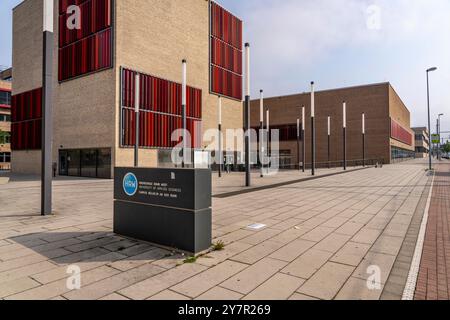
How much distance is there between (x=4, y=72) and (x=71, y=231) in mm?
72286

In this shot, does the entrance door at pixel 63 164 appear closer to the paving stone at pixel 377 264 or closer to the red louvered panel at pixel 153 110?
the red louvered panel at pixel 153 110

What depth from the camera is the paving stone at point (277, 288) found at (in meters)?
3.54

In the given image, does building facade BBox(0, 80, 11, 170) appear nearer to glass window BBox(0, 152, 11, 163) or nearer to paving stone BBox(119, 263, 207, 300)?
glass window BBox(0, 152, 11, 163)

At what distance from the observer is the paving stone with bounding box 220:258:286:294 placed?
150 inches

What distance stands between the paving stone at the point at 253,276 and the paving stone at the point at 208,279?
123 millimetres

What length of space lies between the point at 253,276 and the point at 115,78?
73.8 ft

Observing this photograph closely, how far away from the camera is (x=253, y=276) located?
4.16 m

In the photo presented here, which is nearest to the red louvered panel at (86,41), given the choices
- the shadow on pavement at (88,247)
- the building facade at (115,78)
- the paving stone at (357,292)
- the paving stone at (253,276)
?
the building facade at (115,78)

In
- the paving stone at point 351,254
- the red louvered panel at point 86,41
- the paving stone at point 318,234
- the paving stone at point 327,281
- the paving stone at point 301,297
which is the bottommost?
the paving stone at point 301,297

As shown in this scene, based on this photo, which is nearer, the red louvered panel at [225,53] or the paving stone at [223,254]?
the paving stone at [223,254]

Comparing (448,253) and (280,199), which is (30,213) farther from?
(448,253)

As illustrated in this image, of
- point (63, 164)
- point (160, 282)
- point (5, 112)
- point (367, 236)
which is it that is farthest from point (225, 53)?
point (5, 112)

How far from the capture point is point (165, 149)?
26.6m

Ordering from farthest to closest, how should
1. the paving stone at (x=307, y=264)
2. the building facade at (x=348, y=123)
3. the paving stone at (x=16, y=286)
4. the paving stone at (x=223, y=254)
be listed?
the building facade at (x=348, y=123)
the paving stone at (x=223, y=254)
the paving stone at (x=307, y=264)
the paving stone at (x=16, y=286)
